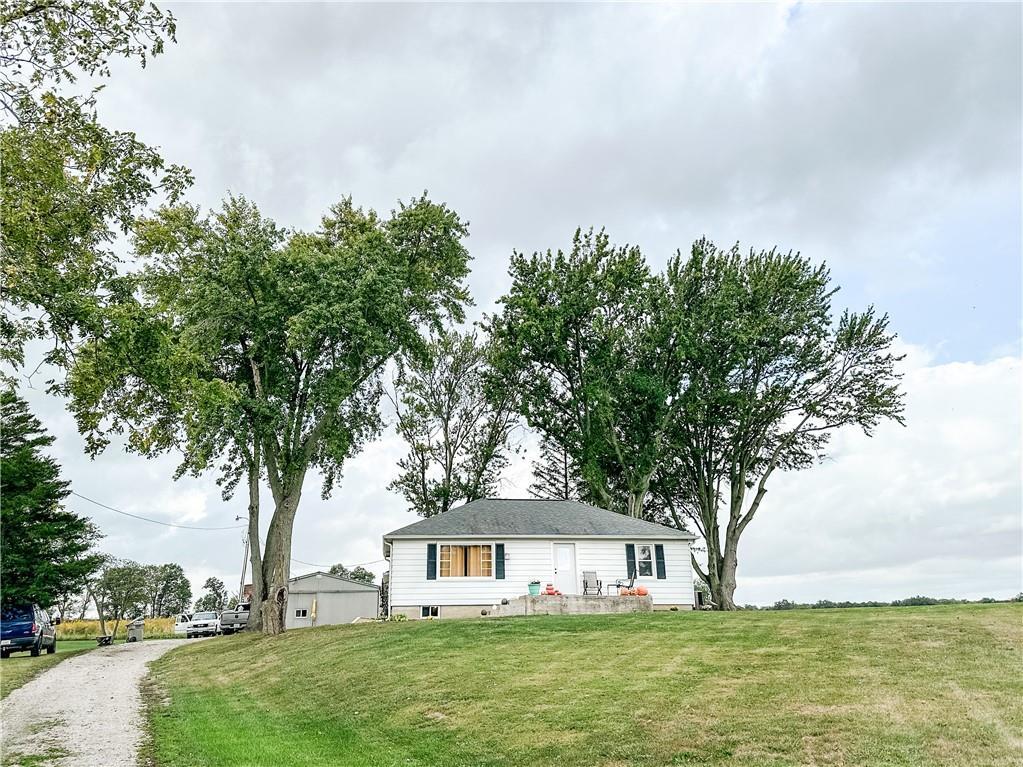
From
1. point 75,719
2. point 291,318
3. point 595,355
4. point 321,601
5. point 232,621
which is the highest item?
point 595,355

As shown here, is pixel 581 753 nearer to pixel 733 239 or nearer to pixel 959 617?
pixel 959 617

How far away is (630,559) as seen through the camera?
28.4 m

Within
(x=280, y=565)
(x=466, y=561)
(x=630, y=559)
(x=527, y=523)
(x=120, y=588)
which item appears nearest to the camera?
(x=280, y=565)

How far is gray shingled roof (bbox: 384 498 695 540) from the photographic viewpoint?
90.1ft

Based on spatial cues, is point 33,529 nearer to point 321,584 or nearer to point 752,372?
point 321,584

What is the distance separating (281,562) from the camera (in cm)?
2552

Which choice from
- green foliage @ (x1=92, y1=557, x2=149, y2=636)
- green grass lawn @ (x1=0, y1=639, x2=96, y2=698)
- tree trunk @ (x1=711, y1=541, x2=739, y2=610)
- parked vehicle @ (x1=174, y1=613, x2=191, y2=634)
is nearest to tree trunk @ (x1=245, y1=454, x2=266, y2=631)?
green grass lawn @ (x1=0, y1=639, x2=96, y2=698)

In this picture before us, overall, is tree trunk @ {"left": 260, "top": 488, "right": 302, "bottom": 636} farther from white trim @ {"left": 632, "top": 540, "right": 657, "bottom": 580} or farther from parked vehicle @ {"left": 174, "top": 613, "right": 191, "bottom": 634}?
parked vehicle @ {"left": 174, "top": 613, "right": 191, "bottom": 634}

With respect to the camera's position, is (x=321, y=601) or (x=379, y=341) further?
(x=321, y=601)

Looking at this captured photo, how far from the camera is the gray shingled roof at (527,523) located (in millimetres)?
27469

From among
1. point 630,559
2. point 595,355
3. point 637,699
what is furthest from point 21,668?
point 595,355

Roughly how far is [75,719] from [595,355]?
26919 mm

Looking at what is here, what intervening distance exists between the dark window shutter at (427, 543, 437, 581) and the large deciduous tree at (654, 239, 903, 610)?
14.1m

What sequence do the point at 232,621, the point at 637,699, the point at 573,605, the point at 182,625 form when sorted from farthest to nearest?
1. the point at 182,625
2. the point at 232,621
3. the point at 573,605
4. the point at 637,699
